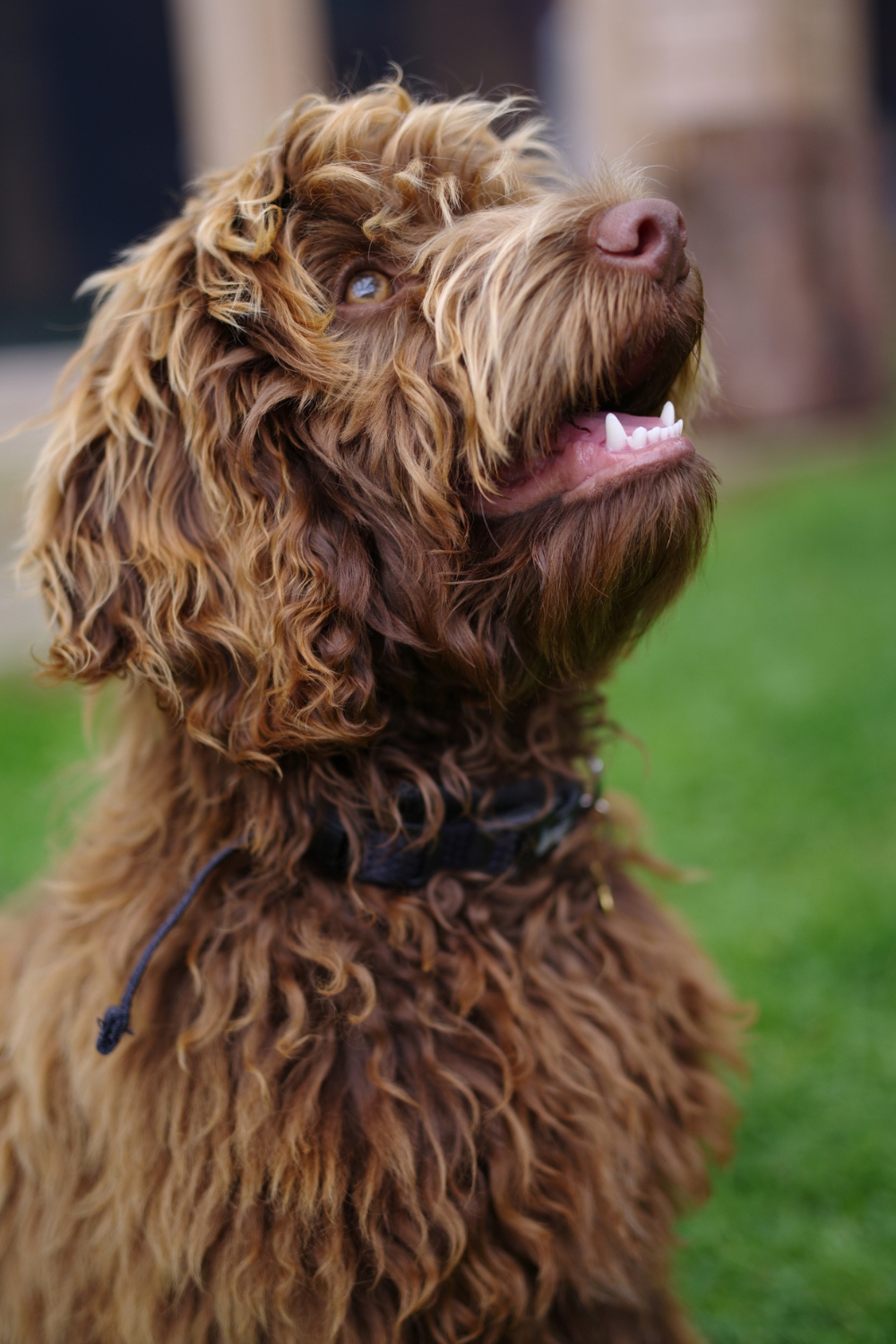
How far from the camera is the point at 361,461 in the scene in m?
1.75

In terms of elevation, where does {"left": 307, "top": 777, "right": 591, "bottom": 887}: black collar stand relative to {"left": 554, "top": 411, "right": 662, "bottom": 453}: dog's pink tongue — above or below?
below

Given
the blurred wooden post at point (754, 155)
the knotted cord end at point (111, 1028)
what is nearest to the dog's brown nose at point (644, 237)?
the knotted cord end at point (111, 1028)

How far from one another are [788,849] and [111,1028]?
271 centimetres

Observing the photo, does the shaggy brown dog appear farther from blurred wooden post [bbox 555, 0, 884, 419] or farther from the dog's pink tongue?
blurred wooden post [bbox 555, 0, 884, 419]

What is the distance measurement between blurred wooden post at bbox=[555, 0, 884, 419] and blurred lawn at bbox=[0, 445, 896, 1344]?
2242 millimetres

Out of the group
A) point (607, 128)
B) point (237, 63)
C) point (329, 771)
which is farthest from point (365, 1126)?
point (607, 128)

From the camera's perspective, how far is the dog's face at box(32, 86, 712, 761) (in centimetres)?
167

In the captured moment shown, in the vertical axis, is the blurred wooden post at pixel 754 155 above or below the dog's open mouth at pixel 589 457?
above

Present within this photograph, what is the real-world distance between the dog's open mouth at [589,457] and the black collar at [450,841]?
0.48 metres

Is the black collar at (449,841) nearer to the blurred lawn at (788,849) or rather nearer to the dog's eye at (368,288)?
the blurred lawn at (788,849)

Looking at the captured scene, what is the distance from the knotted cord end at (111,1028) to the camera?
1654mm

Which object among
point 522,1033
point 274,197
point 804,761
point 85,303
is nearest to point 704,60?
point 85,303

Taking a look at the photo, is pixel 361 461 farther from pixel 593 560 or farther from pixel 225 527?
pixel 593 560

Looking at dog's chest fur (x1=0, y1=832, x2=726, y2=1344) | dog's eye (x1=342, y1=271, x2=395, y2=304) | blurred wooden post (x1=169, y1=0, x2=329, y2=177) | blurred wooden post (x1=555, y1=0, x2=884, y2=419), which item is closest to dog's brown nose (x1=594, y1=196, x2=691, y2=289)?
dog's eye (x1=342, y1=271, x2=395, y2=304)
